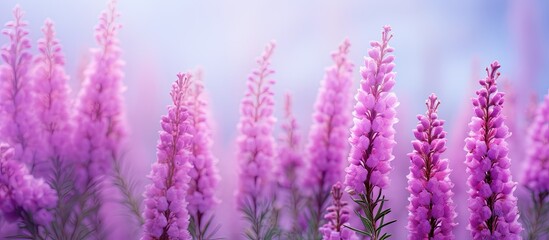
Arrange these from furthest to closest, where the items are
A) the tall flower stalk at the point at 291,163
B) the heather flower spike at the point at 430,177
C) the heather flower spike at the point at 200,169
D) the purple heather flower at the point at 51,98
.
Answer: the tall flower stalk at the point at 291,163
the purple heather flower at the point at 51,98
the heather flower spike at the point at 200,169
the heather flower spike at the point at 430,177

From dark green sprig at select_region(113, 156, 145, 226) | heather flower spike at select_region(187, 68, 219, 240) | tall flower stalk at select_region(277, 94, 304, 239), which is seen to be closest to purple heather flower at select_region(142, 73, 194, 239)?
heather flower spike at select_region(187, 68, 219, 240)

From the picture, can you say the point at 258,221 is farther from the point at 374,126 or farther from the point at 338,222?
the point at 374,126

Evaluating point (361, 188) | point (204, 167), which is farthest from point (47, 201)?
point (361, 188)

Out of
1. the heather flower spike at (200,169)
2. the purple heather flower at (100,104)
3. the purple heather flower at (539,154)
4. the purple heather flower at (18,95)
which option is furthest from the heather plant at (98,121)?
the purple heather flower at (539,154)

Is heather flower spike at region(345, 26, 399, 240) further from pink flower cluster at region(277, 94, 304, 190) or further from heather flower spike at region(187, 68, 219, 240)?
pink flower cluster at region(277, 94, 304, 190)

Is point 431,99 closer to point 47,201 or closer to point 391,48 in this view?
point 391,48

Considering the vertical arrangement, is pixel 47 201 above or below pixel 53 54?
below

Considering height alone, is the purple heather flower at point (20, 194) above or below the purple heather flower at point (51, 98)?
below

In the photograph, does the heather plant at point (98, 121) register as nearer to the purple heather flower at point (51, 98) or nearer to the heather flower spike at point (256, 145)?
the purple heather flower at point (51, 98)
